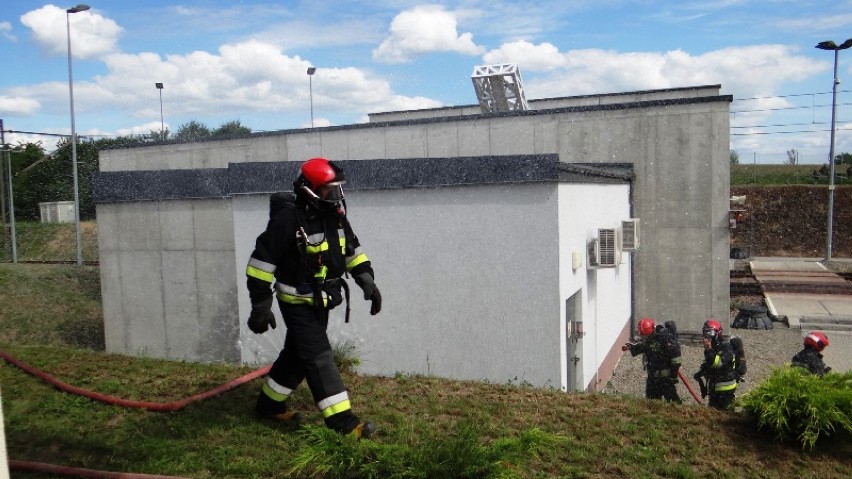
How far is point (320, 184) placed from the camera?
4621 mm

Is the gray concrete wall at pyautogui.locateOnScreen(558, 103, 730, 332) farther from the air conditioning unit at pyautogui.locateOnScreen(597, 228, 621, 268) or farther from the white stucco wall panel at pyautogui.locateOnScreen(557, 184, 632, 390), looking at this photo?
the air conditioning unit at pyautogui.locateOnScreen(597, 228, 621, 268)

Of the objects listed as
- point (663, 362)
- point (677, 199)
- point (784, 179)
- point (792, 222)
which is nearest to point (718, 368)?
point (663, 362)

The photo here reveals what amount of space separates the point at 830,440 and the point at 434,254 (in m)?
5.03

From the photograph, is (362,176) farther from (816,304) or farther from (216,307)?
(816,304)

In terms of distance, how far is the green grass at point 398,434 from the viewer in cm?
397

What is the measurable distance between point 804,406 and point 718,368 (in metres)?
4.01

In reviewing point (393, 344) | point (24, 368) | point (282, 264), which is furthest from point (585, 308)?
point (24, 368)

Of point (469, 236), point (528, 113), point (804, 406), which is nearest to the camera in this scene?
point (804, 406)

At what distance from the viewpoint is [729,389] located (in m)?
8.62

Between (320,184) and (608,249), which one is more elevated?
(320,184)

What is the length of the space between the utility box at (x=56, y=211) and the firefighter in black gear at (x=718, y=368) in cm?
3669

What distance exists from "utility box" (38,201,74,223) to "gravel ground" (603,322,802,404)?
33.6m

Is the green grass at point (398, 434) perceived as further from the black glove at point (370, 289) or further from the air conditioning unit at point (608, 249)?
the air conditioning unit at point (608, 249)

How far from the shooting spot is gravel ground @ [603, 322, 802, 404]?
11664 mm
